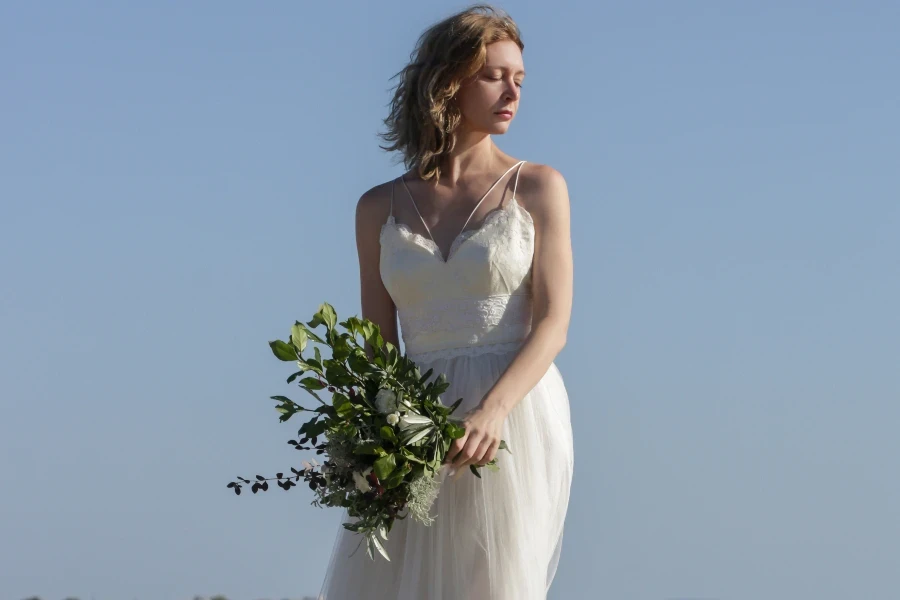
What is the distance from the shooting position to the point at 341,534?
6695mm

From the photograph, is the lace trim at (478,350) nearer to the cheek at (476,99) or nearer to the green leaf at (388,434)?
the green leaf at (388,434)

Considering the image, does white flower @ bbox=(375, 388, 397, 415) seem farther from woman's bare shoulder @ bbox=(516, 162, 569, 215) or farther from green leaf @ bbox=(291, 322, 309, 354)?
woman's bare shoulder @ bbox=(516, 162, 569, 215)

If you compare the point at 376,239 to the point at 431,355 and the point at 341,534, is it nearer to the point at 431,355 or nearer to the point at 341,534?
the point at 431,355

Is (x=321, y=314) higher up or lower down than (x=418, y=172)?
lower down

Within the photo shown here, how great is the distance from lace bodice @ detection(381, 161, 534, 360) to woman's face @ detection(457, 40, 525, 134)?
15.4 inches

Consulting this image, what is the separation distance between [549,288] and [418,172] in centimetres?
95

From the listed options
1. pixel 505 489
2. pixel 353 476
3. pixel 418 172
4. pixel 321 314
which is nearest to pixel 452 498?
pixel 505 489

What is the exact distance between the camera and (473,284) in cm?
658

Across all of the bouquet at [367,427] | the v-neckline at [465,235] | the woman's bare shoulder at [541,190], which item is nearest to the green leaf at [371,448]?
the bouquet at [367,427]

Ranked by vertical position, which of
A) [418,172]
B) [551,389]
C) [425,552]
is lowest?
[425,552]

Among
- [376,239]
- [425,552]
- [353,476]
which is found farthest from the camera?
[376,239]

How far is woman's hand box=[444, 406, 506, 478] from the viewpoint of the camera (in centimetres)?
595

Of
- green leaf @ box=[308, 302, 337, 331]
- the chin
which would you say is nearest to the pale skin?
the chin

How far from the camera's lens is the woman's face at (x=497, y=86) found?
6.63 metres
